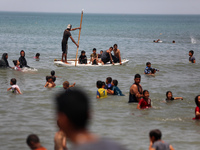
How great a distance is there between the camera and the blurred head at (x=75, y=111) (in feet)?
8.43

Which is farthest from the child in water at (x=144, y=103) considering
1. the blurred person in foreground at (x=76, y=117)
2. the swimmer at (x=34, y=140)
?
the blurred person in foreground at (x=76, y=117)

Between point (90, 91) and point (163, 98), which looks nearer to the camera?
point (163, 98)

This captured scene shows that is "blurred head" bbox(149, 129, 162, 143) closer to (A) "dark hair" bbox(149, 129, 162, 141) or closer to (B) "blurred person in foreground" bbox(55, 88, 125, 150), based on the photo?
(A) "dark hair" bbox(149, 129, 162, 141)

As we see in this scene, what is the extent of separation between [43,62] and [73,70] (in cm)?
523

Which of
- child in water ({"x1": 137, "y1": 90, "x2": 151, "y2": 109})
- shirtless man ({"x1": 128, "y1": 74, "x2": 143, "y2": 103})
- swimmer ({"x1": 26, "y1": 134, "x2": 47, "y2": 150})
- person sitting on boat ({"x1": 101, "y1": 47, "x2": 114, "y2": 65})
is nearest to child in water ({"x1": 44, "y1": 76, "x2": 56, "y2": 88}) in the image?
shirtless man ({"x1": 128, "y1": 74, "x2": 143, "y2": 103})

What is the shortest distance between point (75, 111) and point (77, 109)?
0.02 meters

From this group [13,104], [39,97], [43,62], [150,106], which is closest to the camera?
[150,106]

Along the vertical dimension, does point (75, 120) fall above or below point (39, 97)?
above

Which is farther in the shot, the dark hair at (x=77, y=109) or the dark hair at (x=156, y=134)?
the dark hair at (x=156, y=134)

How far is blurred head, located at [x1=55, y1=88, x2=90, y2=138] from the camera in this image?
257 centimetres

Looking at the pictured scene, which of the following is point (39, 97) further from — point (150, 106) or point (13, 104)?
point (150, 106)

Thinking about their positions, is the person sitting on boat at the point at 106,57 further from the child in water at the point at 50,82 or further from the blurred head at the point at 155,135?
the blurred head at the point at 155,135

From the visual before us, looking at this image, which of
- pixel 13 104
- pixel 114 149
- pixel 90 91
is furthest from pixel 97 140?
pixel 90 91

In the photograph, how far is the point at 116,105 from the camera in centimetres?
1362
